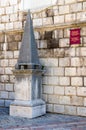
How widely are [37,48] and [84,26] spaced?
5.26 feet

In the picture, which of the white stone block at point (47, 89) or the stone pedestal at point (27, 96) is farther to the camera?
the white stone block at point (47, 89)

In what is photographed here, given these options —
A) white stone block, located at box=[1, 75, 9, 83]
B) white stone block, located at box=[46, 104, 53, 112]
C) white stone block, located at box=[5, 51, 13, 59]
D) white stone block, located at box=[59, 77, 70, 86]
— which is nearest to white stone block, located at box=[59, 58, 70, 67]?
white stone block, located at box=[59, 77, 70, 86]

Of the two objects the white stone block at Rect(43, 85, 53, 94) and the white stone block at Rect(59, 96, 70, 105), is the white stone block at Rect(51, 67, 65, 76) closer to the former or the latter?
the white stone block at Rect(43, 85, 53, 94)

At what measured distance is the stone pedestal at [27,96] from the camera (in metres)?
6.98

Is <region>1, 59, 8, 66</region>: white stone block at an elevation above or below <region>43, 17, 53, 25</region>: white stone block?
below

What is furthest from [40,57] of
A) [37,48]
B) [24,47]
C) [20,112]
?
[20,112]

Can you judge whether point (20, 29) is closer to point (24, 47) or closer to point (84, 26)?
point (24, 47)

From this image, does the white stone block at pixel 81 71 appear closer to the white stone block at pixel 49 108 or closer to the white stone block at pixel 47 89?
the white stone block at pixel 47 89

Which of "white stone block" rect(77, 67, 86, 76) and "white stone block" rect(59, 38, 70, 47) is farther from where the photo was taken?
"white stone block" rect(59, 38, 70, 47)

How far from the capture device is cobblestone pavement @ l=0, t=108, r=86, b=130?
5836 millimetres

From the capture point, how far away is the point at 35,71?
23.6 feet

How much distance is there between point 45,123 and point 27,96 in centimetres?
106

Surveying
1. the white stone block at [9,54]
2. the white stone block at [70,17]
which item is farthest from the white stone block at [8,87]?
the white stone block at [70,17]

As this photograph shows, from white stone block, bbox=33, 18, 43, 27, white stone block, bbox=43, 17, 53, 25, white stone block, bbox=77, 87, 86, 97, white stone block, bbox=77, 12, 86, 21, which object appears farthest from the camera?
white stone block, bbox=33, 18, 43, 27
